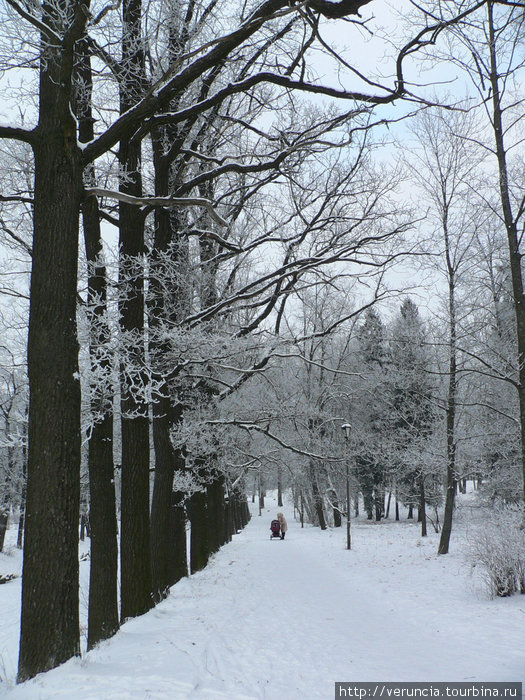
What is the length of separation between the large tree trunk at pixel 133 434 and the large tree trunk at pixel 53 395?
6.87ft

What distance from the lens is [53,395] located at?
15.2 feet

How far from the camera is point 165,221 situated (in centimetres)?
954

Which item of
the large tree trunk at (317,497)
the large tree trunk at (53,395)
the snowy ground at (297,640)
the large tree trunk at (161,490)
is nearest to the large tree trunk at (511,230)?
the snowy ground at (297,640)

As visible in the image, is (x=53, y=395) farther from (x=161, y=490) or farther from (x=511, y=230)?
(x=511, y=230)

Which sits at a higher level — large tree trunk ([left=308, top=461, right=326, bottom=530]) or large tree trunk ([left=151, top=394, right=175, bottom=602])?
large tree trunk ([left=151, top=394, right=175, bottom=602])

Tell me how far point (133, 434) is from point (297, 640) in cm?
358

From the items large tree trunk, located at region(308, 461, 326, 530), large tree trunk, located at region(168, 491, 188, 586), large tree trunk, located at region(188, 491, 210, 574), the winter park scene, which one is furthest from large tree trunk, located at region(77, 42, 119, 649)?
large tree trunk, located at region(308, 461, 326, 530)

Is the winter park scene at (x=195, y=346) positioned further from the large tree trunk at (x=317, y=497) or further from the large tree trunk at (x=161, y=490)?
the large tree trunk at (x=317, y=497)

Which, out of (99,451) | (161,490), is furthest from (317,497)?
(99,451)

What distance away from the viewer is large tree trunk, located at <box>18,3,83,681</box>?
4.36 m

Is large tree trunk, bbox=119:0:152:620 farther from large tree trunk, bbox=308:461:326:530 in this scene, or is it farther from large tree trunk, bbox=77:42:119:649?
large tree trunk, bbox=308:461:326:530

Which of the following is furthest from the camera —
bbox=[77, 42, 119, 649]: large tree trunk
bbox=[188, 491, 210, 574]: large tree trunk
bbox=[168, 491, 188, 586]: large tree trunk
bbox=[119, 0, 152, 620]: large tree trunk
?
bbox=[188, 491, 210, 574]: large tree trunk

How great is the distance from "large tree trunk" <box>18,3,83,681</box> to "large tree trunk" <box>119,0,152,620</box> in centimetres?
209

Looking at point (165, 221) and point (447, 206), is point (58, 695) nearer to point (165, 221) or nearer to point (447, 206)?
point (165, 221)
